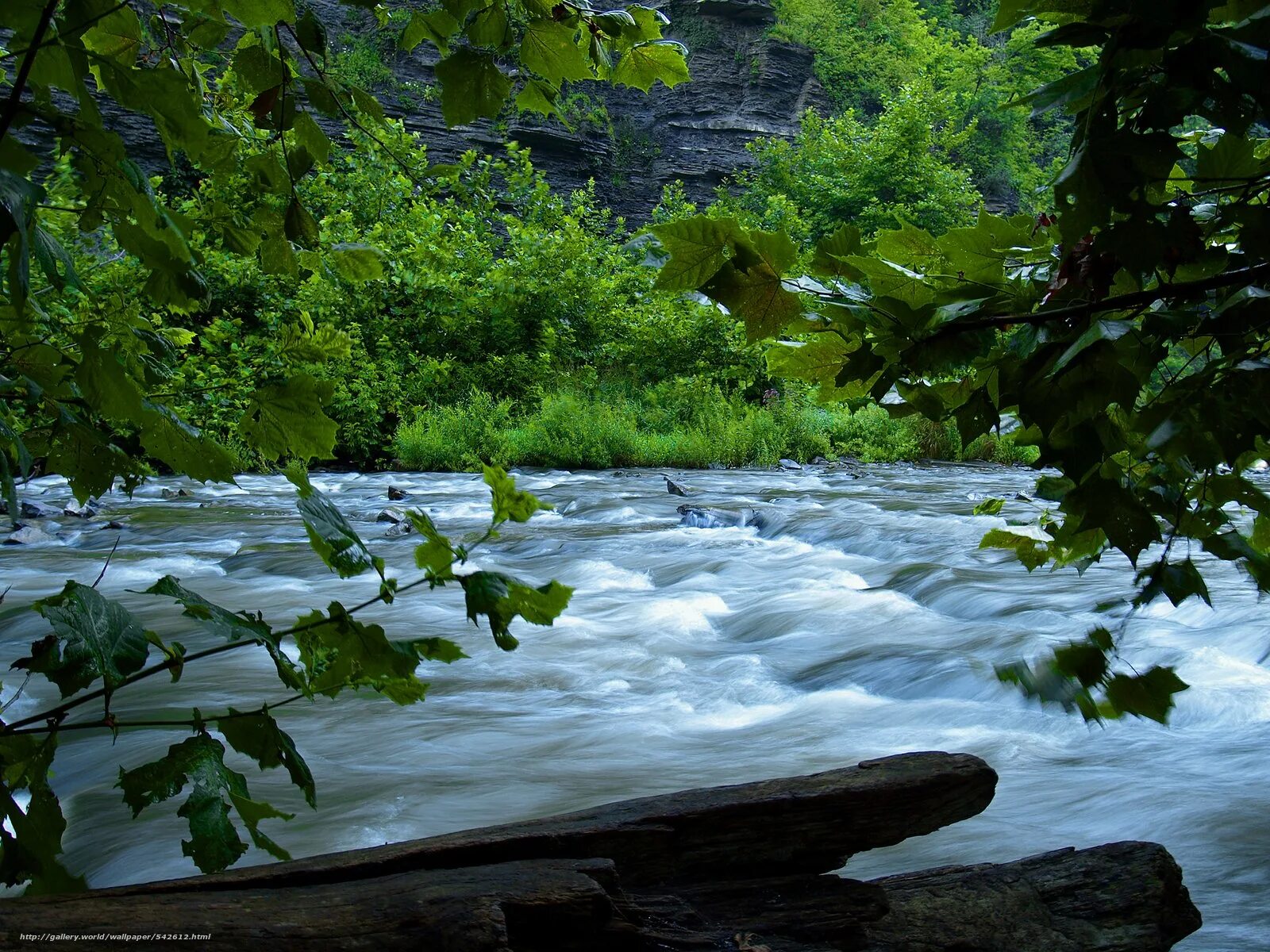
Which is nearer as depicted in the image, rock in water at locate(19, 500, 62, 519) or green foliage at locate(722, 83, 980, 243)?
rock in water at locate(19, 500, 62, 519)

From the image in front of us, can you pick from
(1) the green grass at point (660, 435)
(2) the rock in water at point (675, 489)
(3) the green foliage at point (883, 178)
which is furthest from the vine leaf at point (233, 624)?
(3) the green foliage at point (883, 178)

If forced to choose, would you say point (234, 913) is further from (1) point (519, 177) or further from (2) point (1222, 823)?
(1) point (519, 177)

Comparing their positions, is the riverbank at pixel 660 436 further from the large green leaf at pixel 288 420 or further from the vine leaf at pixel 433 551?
the vine leaf at pixel 433 551

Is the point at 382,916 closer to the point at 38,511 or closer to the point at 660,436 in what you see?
the point at 38,511

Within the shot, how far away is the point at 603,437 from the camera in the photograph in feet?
42.0

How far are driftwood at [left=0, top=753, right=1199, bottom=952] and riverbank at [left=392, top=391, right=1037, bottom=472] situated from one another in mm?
10704

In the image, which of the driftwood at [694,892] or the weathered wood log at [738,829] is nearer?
the driftwood at [694,892]

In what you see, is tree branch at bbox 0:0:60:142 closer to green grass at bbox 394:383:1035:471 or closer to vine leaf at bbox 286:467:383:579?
vine leaf at bbox 286:467:383:579

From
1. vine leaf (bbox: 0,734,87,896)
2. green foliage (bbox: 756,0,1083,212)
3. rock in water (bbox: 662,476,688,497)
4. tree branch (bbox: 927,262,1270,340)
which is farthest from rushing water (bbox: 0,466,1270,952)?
green foliage (bbox: 756,0,1083,212)

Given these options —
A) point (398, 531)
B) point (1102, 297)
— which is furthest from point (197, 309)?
point (398, 531)

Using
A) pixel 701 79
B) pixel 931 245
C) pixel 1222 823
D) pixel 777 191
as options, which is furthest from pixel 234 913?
pixel 701 79

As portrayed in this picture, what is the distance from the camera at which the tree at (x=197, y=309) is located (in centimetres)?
99

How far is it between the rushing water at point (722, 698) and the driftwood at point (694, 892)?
384 mm

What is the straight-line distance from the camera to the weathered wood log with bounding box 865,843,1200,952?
129 centimetres
